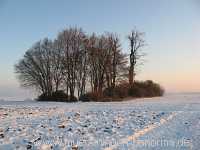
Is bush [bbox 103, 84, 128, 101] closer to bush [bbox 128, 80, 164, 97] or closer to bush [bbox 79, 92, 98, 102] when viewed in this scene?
bush [bbox 128, 80, 164, 97]

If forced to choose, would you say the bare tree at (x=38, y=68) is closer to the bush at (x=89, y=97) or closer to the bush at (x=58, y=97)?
the bush at (x=58, y=97)

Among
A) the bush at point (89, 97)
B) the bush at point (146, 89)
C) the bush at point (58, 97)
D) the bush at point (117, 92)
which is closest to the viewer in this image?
the bush at point (89, 97)

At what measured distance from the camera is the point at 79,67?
45031 mm

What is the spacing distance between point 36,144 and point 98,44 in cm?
3837

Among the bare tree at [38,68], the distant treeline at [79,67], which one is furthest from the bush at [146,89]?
the bare tree at [38,68]

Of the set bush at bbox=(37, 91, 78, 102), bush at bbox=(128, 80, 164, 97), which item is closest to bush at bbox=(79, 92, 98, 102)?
bush at bbox=(37, 91, 78, 102)

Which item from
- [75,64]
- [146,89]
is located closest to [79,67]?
[75,64]

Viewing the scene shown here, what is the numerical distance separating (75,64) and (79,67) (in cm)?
105

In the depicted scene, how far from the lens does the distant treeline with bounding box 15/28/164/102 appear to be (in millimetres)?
44528

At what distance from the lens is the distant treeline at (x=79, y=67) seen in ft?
146

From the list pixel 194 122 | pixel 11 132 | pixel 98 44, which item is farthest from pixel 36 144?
pixel 98 44

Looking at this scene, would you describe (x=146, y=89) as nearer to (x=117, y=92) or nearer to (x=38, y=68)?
(x=117, y=92)

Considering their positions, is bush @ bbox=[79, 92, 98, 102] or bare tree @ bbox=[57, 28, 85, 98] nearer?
bush @ bbox=[79, 92, 98, 102]

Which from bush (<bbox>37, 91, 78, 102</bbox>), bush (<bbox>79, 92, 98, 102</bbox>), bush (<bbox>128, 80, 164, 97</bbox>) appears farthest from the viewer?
bush (<bbox>128, 80, 164, 97</bbox>)
